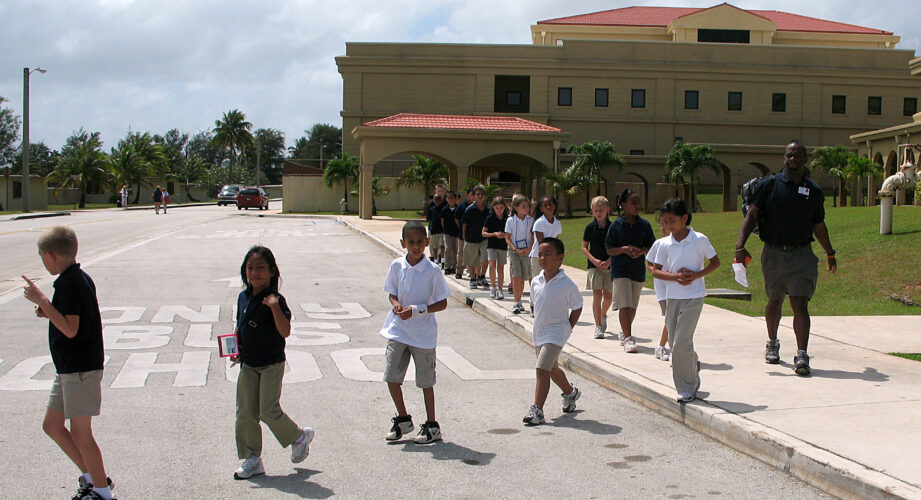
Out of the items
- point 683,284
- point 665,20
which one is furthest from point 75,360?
point 665,20

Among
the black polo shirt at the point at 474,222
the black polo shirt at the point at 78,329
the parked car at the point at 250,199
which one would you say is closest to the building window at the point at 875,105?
the parked car at the point at 250,199

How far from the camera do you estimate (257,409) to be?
5539 mm

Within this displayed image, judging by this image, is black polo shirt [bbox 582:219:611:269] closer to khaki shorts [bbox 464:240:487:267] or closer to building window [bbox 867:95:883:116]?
khaki shorts [bbox 464:240:487:267]

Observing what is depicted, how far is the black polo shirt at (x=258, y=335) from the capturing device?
18.0 feet

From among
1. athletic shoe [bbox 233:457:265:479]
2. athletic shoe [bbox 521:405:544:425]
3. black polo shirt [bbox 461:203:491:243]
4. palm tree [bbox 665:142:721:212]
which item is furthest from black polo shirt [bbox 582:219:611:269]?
palm tree [bbox 665:142:721:212]

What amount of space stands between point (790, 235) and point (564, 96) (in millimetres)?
51926

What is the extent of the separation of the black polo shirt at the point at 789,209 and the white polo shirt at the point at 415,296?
3.57 meters

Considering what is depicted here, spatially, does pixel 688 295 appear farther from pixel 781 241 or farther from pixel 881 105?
pixel 881 105

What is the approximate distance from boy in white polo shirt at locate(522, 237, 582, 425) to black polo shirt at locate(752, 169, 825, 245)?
2426 mm

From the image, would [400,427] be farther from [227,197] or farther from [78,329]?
[227,197]

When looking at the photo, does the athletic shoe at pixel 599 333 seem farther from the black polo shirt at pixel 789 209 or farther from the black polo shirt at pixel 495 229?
the black polo shirt at pixel 495 229

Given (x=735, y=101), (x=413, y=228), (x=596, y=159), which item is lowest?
(x=413, y=228)

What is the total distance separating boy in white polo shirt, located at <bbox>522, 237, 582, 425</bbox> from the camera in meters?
6.83

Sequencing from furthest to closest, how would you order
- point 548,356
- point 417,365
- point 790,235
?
point 790,235, point 548,356, point 417,365
